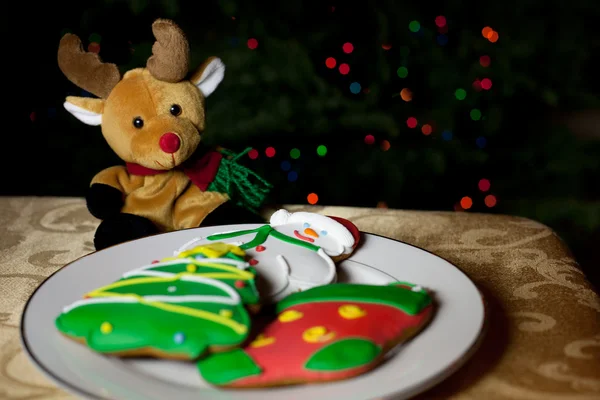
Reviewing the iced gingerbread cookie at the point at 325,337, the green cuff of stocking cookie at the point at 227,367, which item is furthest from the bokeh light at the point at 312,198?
the green cuff of stocking cookie at the point at 227,367

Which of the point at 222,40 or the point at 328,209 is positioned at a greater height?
the point at 222,40

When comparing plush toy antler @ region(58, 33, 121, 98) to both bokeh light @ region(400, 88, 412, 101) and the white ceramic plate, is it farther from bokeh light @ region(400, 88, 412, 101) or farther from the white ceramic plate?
bokeh light @ region(400, 88, 412, 101)

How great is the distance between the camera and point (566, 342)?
0.58 metres

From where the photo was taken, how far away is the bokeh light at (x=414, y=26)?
1536mm

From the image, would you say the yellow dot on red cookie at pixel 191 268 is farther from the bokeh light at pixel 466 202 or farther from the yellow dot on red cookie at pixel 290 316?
the bokeh light at pixel 466 202

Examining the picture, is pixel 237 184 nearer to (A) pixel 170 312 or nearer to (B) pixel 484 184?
(A) pixel 170 312

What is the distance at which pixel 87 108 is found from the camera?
88 cm

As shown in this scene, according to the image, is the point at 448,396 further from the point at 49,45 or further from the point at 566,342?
the point at 49,45

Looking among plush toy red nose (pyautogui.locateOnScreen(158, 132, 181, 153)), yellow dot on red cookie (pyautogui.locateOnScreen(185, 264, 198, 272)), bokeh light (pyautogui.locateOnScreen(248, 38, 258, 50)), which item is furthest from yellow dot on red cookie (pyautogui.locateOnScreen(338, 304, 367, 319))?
bokeh light (pyautogui.locateOnScreen(248, 38, 258, 50))

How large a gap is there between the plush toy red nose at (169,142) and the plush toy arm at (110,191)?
0.11m

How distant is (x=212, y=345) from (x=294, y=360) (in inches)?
2.5

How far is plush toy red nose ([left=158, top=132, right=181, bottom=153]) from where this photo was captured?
83 centimetres

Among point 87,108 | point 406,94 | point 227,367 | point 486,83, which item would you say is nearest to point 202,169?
point 87,108

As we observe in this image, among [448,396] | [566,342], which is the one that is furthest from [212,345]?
[566,342]
